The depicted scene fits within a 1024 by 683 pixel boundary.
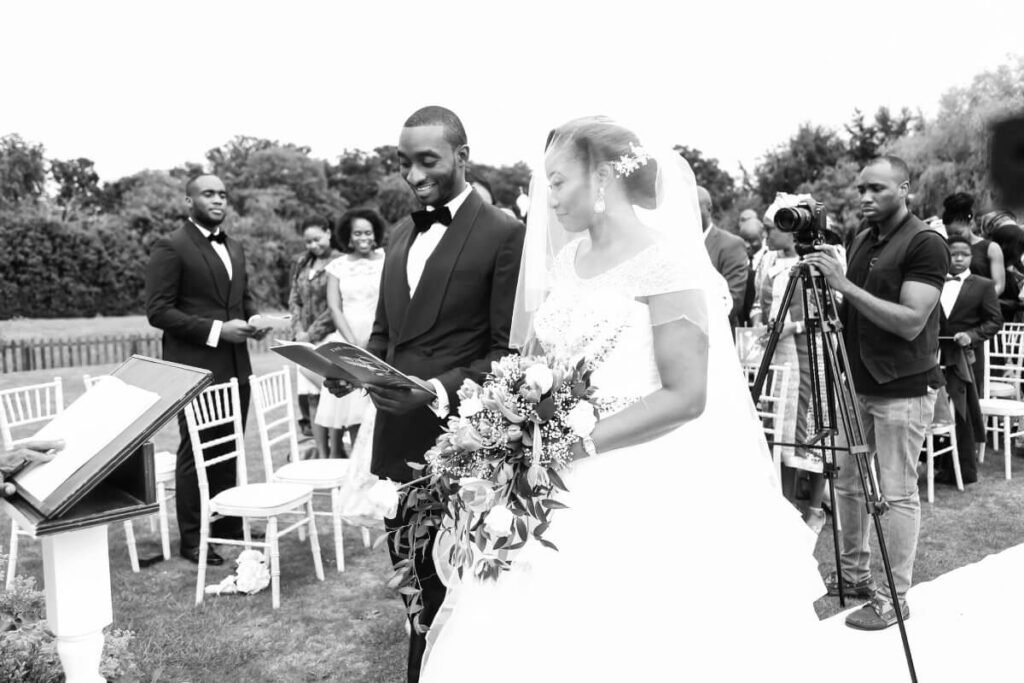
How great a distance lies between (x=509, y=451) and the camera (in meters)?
2.29

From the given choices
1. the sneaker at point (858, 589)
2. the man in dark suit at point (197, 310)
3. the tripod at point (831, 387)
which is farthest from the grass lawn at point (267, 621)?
the sneaker at point (858, 589)

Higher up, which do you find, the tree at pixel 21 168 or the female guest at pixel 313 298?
the tree at pixel 21 168

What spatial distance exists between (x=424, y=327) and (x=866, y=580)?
292cm

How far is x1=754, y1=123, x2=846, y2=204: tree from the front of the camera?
40.3m

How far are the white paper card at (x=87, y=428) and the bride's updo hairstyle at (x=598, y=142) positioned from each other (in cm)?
144

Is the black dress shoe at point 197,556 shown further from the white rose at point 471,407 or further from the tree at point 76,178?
the tree at point 76,178

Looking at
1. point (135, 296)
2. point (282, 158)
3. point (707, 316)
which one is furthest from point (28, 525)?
point (282, 158)

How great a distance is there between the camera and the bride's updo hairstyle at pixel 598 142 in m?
2.56

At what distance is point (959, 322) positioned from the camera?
6.95 m

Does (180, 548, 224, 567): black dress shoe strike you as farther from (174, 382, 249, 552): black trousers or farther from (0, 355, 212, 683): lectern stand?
(0, 355, 212, 683): lectern stand

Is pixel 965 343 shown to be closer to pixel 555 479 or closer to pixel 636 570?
pixel 636 570

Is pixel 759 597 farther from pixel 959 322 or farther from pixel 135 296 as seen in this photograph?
pixel 135 296

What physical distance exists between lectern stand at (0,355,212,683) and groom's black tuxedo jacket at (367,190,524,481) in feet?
3.16

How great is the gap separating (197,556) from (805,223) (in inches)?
166
